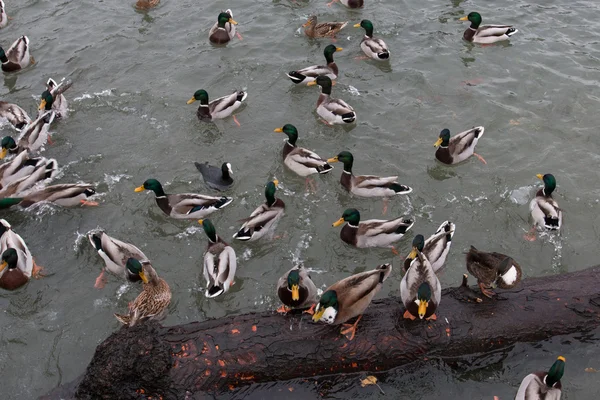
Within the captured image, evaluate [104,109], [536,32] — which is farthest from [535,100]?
[104,109]

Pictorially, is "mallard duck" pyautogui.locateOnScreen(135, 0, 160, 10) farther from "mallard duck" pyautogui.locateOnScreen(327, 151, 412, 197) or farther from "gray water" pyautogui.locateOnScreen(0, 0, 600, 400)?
"mallard duck" pyautogui.locateOnScreen(327, 151, 412, 197)

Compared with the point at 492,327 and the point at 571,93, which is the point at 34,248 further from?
the point at 571,93

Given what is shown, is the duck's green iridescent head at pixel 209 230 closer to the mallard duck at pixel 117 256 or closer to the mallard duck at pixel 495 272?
the mallard duck at pixel 117 256

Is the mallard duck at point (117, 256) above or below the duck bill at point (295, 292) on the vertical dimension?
below

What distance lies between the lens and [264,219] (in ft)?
30.0

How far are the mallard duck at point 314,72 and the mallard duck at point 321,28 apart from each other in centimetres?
147

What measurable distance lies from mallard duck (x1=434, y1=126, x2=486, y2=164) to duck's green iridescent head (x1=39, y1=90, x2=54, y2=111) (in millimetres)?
7921

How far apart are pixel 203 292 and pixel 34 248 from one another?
3144 millimetres

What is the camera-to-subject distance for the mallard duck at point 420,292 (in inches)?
255

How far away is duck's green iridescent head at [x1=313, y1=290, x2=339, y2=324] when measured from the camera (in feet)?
21.3

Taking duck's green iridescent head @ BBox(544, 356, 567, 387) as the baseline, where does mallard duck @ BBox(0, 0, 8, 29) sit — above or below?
above

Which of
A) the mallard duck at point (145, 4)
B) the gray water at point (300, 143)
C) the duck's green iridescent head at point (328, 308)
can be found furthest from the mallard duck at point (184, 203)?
the mallard duck at point (145, 4)

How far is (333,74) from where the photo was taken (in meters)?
12.9

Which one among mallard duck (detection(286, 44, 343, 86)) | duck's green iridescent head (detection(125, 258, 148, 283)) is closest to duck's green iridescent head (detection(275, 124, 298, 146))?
mallard duck (detection(286, 44, 343, 86))
